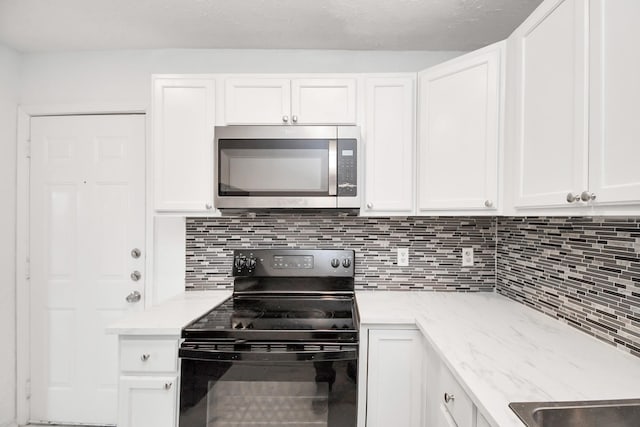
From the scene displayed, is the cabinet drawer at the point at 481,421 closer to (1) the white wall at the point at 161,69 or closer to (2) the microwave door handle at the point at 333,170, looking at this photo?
(2) the microwave door handle at the point at 333,170

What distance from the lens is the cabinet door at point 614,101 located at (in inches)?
32.3

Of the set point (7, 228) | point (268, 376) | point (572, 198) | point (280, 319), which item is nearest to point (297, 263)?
point (280, 319)

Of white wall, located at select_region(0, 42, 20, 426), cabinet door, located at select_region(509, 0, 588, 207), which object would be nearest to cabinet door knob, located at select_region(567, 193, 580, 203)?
cabinet door, located at select_region(509, 0, 588, 207)

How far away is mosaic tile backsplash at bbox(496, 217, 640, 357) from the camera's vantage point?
115cm

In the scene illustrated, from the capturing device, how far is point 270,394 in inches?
54.9

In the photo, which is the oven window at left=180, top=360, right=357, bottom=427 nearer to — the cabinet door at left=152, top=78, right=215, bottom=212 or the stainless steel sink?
the stainless steel sink

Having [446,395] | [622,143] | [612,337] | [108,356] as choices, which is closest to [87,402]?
[108,356]

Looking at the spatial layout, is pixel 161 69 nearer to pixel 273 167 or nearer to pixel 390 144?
pixel 273 167

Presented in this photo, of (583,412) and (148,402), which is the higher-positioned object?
(583,412)

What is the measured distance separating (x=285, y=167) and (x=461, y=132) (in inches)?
35.0

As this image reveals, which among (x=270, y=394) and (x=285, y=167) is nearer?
(x=270, y=394)

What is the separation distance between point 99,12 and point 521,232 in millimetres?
2526

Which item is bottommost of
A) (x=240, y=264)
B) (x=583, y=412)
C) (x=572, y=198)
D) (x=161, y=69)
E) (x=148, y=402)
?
(x=148, y=402)

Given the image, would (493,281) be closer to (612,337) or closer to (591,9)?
(612,337)
